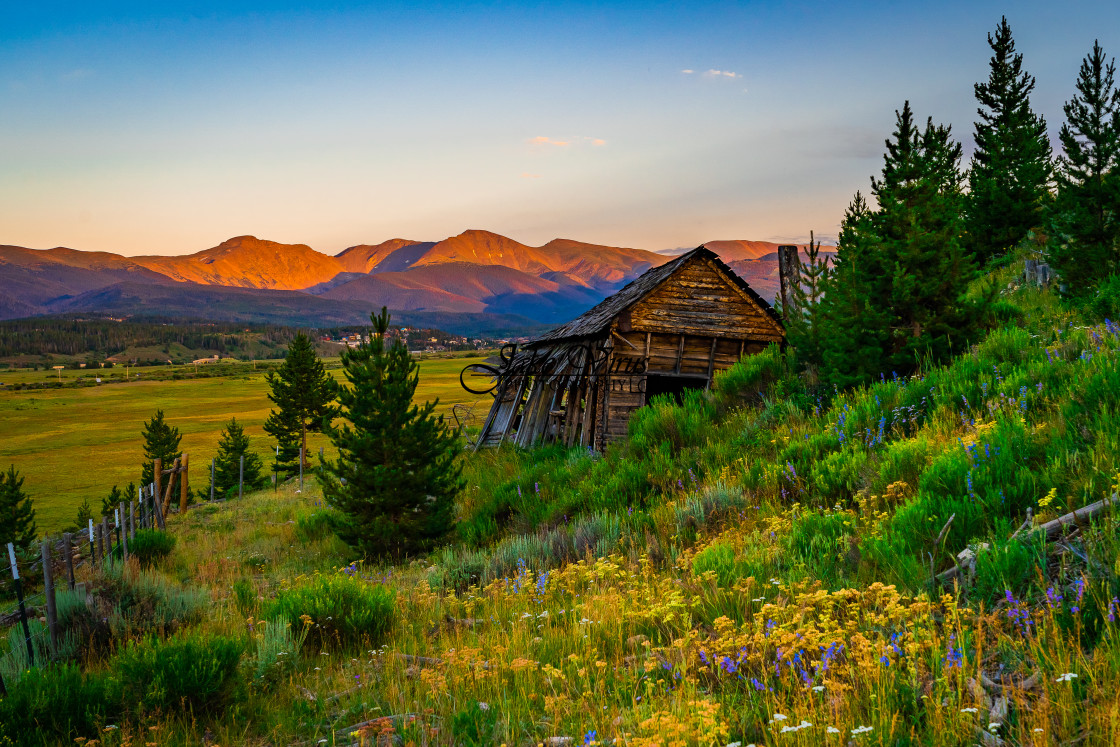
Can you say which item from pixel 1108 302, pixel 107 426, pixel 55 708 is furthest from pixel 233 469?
pixel 107 426

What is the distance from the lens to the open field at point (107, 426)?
57.9m

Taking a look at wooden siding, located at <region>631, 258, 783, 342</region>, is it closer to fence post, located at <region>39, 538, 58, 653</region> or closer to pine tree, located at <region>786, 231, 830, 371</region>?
pine tree, located at <region>786, 231, 830, 371</region>

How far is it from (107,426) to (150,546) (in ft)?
340

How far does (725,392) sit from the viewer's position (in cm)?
1292

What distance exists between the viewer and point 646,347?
19.8 m

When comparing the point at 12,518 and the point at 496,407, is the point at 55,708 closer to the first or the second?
the point at 496,407

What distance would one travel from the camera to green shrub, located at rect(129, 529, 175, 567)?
14.0 metres

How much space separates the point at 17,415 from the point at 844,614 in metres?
144

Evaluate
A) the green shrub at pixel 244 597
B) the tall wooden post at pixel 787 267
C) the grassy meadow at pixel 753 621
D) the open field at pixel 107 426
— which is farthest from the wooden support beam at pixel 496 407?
the green shrub at pixel 244 597

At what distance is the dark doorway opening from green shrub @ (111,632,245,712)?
16.3 m

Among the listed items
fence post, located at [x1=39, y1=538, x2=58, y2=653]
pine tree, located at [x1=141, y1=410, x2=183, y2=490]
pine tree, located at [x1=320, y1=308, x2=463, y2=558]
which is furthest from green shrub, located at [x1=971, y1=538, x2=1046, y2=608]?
pine tree, located at [x1=141, y1=410, x2=183, y2=490]

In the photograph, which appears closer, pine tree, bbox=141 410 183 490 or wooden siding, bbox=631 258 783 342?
wooden siding, bbox=631 258 783 342

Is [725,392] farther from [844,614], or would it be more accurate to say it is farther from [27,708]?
[27,708]

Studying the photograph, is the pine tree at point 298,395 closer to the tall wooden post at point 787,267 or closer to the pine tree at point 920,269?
the tall wooden post at point 787,267
